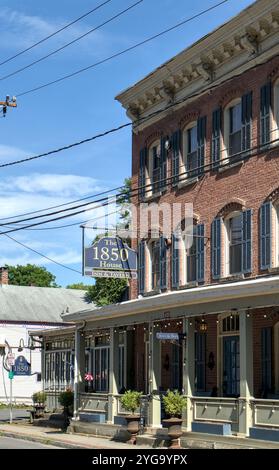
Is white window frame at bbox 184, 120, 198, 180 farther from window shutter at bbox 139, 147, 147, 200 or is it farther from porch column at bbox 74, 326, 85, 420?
porch column at bbox 74, 326, 85, 420

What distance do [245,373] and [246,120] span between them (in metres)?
7.87

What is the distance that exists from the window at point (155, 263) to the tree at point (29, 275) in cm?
6009

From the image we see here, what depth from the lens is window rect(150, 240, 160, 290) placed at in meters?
29.5

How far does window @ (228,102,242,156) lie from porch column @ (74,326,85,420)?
29.7ft

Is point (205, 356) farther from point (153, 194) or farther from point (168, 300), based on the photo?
point (153, 194)

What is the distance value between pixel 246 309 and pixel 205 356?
5.65 meters

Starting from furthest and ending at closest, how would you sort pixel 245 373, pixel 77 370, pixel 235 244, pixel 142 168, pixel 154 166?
pixel 142 168 < pixel 154 166 < pixel 77 370 < pixel 235 244 < pixel 245 373

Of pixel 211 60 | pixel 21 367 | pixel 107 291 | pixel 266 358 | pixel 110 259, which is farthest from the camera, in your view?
pixel 107 291

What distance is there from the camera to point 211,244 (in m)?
26.2

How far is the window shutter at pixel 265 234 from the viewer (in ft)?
76.8

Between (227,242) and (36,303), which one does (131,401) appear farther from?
(36,303)

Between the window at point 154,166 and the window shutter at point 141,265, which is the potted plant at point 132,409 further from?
the window at point 154,166

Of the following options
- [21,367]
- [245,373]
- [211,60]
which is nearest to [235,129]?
[211,60]

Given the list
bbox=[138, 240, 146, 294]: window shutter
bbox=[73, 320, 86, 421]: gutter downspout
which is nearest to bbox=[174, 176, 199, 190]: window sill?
bbox=[138, 240, 146, 294]: window shutter
